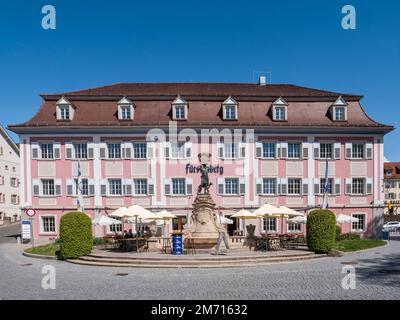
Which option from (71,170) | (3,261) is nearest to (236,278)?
(3,261)

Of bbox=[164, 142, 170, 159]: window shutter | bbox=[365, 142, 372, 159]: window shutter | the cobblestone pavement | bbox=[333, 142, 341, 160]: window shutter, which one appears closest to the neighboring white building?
bbox=[164, 142, 170, 159]: window shutter

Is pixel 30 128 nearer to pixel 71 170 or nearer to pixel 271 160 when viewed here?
pixel 71 170

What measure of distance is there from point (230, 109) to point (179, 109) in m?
4.42

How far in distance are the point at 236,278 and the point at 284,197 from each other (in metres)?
20.3

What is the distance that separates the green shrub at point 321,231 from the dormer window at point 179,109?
16.7 meters

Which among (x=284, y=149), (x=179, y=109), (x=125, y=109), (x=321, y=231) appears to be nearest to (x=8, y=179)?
(x=125, y=109)

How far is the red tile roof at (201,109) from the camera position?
1303 inches

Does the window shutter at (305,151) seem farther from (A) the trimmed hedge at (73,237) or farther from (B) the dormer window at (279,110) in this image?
(A) the trimmed hedge at (73,237)

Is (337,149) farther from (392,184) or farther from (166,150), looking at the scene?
(392,184)

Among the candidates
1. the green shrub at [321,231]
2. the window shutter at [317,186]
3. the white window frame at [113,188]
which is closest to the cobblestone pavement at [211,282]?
the green shrub at [321,231]

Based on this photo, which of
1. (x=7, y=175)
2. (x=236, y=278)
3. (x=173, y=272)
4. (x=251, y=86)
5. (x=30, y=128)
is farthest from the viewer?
(x=7, y=175)

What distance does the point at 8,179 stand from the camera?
5606 cm

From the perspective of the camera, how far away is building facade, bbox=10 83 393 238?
32844mm
